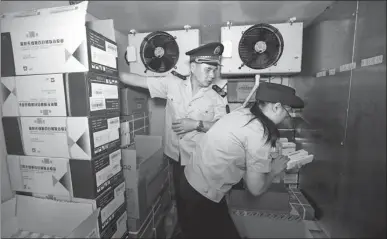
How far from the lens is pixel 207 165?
Result: 3.27 feet

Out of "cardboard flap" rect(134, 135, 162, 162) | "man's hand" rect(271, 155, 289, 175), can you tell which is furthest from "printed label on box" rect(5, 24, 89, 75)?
"man's hand" rect(271, 155, 289, 175)

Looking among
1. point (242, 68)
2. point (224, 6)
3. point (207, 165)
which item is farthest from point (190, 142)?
point (224, 6)

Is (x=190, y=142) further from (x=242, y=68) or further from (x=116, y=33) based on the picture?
(x=116, y=33)

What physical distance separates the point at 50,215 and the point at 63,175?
0.84ft

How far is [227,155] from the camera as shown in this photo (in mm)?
957

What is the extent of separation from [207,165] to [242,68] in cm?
53

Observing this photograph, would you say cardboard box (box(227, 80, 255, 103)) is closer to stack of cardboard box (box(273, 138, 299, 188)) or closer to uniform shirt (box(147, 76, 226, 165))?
uniform shirt (box(147, 76, 226, 165))

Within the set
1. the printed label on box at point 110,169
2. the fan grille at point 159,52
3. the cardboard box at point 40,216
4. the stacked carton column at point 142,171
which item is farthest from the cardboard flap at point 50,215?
the fan grille at point 159,52

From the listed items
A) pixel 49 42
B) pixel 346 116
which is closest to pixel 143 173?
pixel 49 42

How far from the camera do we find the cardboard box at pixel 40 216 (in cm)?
99

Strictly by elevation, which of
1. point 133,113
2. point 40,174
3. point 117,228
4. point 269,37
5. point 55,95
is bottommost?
point 117,228

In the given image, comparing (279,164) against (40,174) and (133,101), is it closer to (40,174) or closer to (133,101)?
(133,101)

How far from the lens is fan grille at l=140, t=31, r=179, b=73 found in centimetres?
93

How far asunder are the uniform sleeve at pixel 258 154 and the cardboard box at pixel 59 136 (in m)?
0.76
